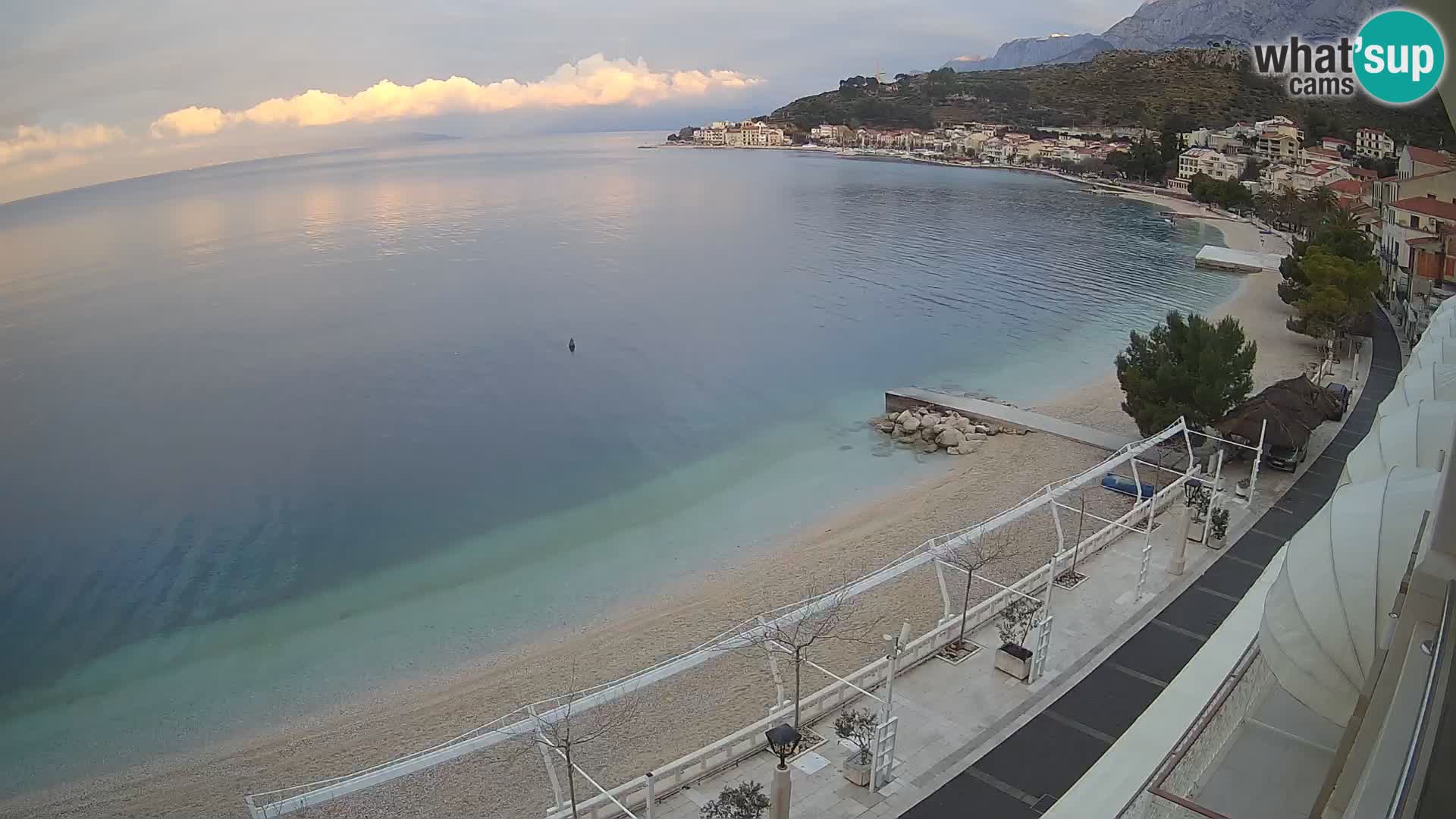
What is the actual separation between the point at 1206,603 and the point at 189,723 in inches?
658

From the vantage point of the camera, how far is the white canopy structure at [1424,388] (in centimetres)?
1032

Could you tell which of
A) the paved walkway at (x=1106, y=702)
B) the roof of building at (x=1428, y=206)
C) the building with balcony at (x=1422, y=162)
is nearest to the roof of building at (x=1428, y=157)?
the building with balcony at (x=1422, y=162)

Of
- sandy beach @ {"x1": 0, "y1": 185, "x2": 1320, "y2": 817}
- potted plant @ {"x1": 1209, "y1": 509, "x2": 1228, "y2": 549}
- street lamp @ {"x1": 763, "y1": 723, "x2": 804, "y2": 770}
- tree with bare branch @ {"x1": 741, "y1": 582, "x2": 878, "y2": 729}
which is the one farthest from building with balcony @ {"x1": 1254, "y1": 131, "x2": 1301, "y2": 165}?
street lamp @ {"x1": 763, "y1": 723, "x2": 804, "y2": 770}

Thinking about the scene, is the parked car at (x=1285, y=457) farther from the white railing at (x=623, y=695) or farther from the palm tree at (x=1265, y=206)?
the palm tree at (x=1265, y=206)

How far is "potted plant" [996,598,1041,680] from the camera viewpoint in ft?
38.4

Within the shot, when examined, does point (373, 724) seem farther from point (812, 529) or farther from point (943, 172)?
point (943, 172)

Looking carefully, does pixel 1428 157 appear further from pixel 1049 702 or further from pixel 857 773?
pixel 857 773

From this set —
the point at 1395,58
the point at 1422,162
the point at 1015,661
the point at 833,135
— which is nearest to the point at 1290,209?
the point at 1422,162

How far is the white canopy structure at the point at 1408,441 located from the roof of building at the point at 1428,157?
139 ft

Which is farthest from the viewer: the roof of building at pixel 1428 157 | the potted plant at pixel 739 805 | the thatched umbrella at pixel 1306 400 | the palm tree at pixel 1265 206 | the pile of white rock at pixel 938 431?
the palm tree at pixel 1265 206

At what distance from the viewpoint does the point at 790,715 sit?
11117 mm

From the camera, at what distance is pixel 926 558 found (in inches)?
495

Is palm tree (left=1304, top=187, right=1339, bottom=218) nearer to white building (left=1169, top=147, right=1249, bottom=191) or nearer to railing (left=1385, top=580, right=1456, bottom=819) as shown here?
white building (left=1169, top=147, right=1249, bottom=191)

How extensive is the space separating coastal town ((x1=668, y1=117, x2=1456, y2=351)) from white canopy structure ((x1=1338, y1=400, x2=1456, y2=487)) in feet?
78.5
